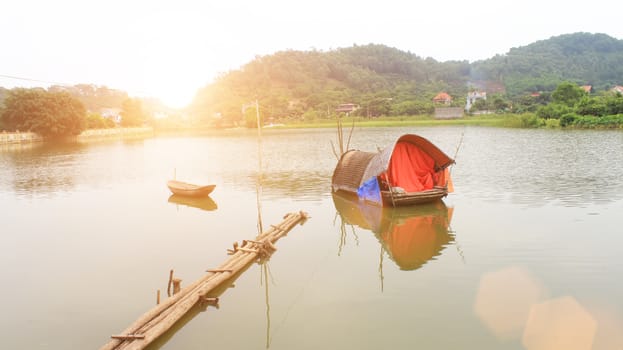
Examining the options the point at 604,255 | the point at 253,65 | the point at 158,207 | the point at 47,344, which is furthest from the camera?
the point at 253,65

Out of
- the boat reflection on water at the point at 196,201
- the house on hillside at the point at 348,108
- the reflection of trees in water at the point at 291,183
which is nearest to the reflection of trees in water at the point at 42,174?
the boat reflection on water at the point at 196,201

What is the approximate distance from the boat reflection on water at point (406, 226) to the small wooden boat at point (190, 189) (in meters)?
4.03

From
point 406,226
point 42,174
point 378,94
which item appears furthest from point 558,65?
point 406,226

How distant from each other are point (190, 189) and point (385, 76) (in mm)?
107368

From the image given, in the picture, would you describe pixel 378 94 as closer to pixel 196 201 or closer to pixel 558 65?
pixel 558 65

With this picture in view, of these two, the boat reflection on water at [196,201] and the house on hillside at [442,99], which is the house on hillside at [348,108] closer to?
the house on hillside at [442,99]

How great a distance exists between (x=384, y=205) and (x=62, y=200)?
10.7 meters

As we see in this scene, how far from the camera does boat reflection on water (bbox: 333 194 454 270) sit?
29.9 ft

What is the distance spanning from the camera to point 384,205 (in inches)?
512

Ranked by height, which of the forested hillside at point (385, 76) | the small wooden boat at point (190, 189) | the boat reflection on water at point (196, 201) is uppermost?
the forested hillside at point (385, 76)

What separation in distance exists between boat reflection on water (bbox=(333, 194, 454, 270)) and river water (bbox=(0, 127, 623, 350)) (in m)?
0.05

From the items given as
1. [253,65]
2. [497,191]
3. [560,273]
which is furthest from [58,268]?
[253,65]

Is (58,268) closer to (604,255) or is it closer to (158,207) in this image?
(158,207)

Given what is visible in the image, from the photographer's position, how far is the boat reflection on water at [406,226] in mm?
9125
